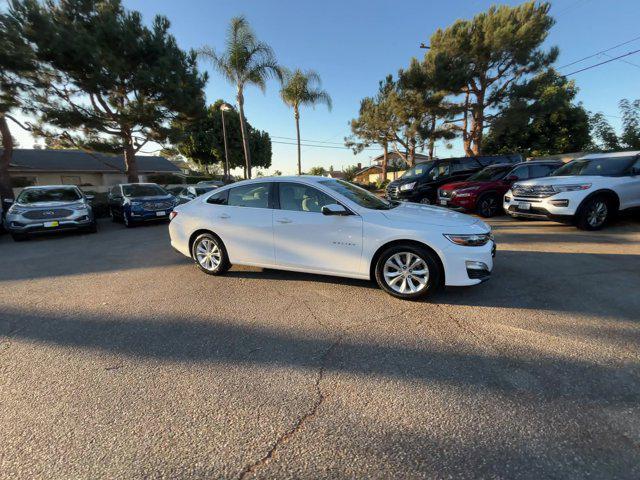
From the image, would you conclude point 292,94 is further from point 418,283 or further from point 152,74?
point 418,283

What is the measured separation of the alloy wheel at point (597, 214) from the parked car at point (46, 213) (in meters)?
13.0

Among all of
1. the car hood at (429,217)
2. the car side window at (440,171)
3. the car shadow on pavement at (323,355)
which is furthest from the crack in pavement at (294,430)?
the car side window at (440,171)

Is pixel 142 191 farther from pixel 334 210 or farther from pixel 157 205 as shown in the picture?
pixel 334 210

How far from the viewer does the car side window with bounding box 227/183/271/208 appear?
4648 mm

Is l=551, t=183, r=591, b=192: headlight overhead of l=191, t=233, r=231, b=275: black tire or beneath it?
overhead

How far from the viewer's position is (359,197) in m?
4.55

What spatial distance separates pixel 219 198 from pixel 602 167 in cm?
866

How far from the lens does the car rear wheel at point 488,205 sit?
9.72 metres

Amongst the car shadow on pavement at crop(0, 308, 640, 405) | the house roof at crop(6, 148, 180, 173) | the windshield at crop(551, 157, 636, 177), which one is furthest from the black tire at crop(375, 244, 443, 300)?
the house roof at crop(6, 148, 180, 173)

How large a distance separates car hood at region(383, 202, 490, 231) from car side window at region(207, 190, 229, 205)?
98.8 inches

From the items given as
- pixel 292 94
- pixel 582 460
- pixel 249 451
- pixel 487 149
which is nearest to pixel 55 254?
pixel 249 451

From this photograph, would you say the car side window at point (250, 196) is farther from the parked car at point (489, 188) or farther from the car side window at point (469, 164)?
the car side window at point (469, 164)

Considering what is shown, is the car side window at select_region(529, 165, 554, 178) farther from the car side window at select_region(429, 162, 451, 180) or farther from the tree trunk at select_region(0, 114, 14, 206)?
the tree trunk at select_region(0, 114, 14, 206)

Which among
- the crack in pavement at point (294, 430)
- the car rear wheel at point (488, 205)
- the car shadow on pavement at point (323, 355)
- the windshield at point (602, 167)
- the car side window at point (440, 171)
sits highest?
the car side window at point (440, 171)
